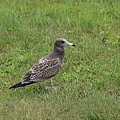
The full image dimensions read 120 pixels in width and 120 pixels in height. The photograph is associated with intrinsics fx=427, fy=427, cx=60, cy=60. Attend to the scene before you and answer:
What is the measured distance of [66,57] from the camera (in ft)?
23.2

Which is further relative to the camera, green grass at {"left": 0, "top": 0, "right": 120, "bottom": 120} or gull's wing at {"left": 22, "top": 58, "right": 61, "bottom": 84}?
gull's wing at {"left": 22, "top": 58, "right": 61, "bottom": 84}

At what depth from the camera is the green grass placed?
5.36 metres

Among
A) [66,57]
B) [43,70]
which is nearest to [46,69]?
[43,70]

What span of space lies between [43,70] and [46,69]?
5 cm

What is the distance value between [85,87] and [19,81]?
1006 millimetres

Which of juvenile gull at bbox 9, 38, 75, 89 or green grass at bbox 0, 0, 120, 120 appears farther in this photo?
juvenile gull at bbox 9, 38, 75, 89

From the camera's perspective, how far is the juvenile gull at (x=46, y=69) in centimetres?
604

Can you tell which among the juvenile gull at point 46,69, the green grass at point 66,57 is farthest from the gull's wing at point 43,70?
the green grass at point 66,57

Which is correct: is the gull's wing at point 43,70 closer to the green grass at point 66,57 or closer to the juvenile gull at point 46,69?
the juvenile gull at point 46,69

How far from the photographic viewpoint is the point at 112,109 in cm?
503

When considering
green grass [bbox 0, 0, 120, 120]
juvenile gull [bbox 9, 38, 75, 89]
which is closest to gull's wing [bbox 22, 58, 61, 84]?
juvenile gull [bbox 9, 38, 75, 89]

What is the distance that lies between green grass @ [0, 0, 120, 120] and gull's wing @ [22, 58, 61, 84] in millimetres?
212

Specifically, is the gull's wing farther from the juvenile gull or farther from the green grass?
the green grass

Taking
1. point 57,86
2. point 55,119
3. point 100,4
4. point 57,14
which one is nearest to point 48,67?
point 57,86
